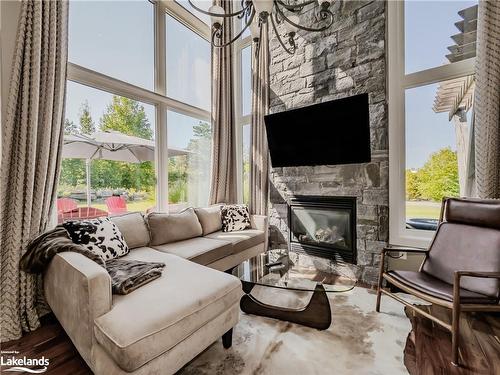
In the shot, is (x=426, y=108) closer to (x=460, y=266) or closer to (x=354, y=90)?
(x=354, y=90)

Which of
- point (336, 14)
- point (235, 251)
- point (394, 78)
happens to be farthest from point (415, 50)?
point (235, 251)

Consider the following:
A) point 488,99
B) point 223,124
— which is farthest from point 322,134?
point 223,124

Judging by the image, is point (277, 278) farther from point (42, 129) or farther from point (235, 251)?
point (42, 129)

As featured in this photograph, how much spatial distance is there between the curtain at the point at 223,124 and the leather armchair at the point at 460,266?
2588mm

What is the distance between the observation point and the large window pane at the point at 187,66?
135 inches

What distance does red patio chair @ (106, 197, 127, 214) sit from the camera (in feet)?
8.91

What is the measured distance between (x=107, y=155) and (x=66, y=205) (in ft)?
2.17

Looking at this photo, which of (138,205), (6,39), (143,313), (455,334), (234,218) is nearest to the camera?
(143,313)

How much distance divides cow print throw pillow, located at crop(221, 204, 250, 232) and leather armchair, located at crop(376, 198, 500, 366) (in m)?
1.88

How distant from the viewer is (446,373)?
53.1 inches

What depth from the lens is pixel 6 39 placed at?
176 centimetres

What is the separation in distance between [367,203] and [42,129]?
319cm
